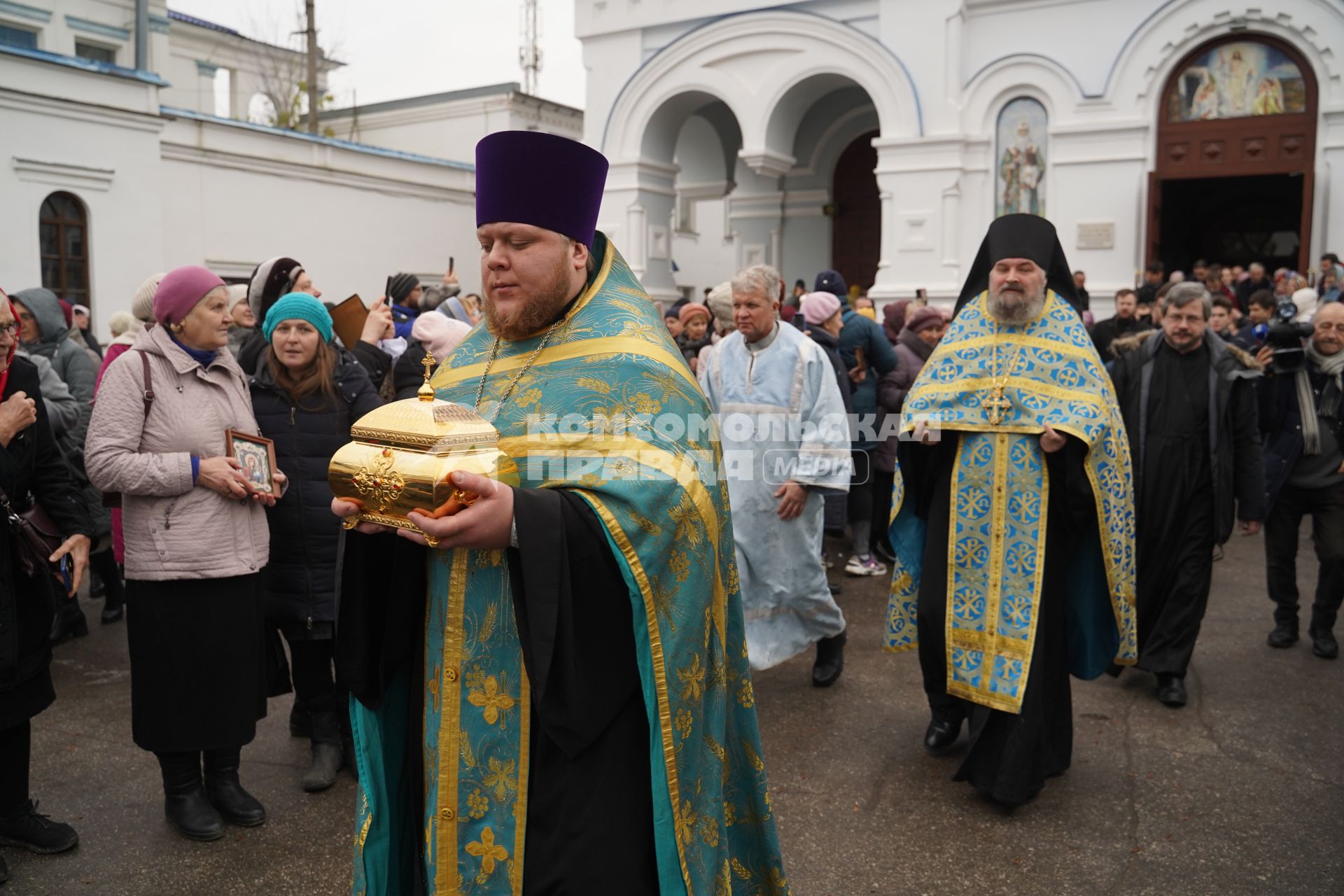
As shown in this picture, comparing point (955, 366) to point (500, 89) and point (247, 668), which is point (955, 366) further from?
point (500, 89)

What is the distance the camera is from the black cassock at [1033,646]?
4.07 meters

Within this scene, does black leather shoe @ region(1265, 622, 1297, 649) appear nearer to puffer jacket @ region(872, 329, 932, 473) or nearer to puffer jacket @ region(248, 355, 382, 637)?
puffer jacket @ region(872, 329, 932, 473)

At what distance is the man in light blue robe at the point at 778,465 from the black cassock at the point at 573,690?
2873 mm

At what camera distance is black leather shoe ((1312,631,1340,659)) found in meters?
5.93

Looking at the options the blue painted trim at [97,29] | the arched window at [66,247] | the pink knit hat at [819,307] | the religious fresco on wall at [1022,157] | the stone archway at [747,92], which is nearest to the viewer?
the pink knit hat at [819,307]

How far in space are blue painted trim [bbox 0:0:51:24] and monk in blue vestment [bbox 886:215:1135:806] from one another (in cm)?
2649

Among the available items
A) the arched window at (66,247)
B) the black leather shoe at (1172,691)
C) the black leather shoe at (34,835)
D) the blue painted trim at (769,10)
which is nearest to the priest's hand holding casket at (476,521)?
the black leather shoe at (34,835)

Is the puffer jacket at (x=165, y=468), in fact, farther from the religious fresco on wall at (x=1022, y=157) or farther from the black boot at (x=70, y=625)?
the religious fresco on wall at (x=1022, y=157)

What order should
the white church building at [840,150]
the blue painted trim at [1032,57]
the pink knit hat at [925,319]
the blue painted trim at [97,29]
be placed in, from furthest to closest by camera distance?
the blue painted trim at [97,29]
the blue painted trim at [1032,57]
the white church building at [840,150]
the pink knit hat at [925,319]

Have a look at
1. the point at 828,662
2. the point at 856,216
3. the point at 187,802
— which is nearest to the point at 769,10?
the point at 856,216

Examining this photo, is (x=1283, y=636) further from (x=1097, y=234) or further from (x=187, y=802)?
(x=1097, y=234)

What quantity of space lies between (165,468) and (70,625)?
321cm

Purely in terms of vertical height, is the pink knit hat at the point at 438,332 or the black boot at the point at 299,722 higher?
the pink knit hat at the point at 438,332

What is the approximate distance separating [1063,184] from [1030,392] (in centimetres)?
1202
